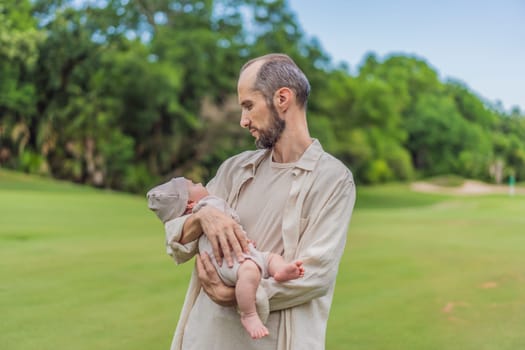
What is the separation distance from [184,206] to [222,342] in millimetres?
437

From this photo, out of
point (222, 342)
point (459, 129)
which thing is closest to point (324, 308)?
point (222, 342)

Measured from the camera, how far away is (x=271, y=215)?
2055 mm

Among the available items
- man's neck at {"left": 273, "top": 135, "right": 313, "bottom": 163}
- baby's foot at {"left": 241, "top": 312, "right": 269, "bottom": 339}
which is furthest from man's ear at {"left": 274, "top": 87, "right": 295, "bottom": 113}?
baby's foot at {"left": 241, "top": 312, "right": 269, "bottom": 339}

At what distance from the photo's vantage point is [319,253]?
1.94 m

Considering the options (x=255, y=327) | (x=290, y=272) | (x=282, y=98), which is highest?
(x=282, y=98)

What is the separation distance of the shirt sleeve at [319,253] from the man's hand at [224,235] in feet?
0.39

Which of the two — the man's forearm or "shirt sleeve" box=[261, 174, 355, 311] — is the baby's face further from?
"shirt sleeve" box=[261, 174, 355, 311]

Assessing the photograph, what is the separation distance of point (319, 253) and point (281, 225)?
0.16 meters

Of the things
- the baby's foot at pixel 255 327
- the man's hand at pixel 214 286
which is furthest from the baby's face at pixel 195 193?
the baby's foot at pixel 255 327

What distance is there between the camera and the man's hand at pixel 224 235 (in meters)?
1.89

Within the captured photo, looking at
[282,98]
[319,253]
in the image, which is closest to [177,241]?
[319,253]

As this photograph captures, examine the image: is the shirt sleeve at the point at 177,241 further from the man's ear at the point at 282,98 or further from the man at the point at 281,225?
the man's ear at the point at 282,98

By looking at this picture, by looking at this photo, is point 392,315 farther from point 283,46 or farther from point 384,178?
point 384,178

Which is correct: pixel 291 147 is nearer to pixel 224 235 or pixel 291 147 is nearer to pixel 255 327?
pixel 224 235
